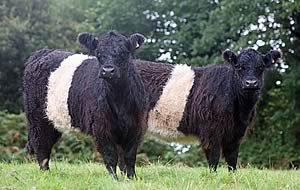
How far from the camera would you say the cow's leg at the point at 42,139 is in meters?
9.81

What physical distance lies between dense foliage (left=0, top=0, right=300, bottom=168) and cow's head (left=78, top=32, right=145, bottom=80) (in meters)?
8.34

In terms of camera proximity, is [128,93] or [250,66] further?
[250,66]

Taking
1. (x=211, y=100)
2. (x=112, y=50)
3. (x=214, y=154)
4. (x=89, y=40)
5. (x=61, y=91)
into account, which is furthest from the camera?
(x=211, y=100)

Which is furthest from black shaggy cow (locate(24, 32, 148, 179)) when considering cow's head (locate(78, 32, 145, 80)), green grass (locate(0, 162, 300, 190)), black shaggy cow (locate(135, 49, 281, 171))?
black shaggy cow (locate(135, 49, 281, 171))

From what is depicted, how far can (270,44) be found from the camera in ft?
69.5

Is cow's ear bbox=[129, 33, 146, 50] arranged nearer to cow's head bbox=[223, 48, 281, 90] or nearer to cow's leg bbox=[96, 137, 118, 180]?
cow's leg bbox=[96, 137, 118, 180]

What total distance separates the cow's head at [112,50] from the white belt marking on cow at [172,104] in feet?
9.82

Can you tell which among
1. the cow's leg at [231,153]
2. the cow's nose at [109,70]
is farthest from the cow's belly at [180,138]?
the cow's nose at [109,70]

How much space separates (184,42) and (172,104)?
13636 mm

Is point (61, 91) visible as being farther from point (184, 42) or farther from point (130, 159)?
point (184, 42)

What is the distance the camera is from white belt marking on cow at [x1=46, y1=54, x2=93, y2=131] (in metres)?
9.35

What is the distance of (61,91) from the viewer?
9438 mm

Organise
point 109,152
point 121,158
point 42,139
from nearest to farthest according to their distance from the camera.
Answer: point 109,152 < point 121,158 < point 42,139

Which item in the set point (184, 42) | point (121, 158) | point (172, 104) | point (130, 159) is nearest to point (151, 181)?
point (130, 159)
